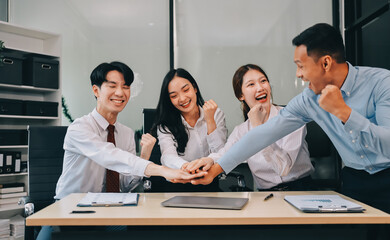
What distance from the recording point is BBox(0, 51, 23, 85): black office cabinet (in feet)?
10.0

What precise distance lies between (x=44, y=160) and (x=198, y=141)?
99 cm

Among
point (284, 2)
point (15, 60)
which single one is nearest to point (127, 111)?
point (15, 60)

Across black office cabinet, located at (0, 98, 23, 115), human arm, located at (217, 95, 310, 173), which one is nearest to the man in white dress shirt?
human arm, located at (217, 95, 310, 173)

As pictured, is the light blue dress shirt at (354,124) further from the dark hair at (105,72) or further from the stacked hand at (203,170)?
the dark hair at (105,72)

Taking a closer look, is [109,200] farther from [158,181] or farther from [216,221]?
[158,181]

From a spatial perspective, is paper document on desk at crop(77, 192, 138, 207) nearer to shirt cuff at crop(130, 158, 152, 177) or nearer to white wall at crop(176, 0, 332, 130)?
shirt cuff at crop(130, 158, 152, 177)

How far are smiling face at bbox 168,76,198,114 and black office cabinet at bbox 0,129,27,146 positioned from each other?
1.77 meters

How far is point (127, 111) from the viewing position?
3.77 metres

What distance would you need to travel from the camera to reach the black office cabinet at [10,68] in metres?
3.05

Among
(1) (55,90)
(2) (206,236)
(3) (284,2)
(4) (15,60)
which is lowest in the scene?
(2) (206,236)

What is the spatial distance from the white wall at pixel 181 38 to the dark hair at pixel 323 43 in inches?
83.7

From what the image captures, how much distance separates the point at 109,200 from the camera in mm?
1350

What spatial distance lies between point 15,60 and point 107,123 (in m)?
1.78

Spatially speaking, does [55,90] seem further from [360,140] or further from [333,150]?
[360,140]
